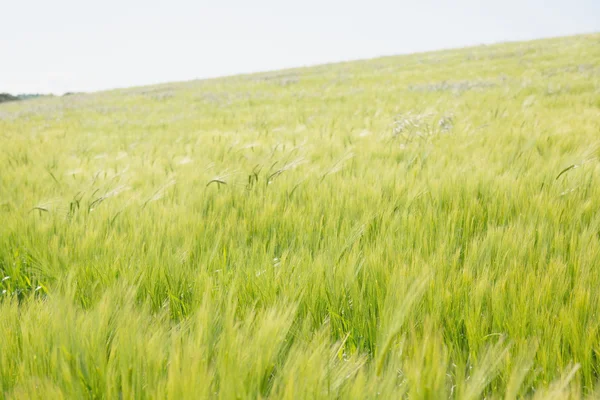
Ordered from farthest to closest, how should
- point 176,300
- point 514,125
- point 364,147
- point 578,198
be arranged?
point 514,125 < point 364,147 < point 578,198 < point 176,300

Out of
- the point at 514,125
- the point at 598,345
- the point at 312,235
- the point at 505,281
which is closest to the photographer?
the point at 598,345

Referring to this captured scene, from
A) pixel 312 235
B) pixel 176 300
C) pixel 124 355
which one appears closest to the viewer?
pixel 124 355

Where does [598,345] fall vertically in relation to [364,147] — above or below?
below

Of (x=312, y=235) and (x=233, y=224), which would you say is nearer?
(x=312, y=235)

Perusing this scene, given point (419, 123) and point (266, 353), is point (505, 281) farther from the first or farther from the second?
point (419, 123)

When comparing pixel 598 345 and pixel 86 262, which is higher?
pixel 86 262

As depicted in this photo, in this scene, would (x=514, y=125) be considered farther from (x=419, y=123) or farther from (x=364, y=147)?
(x=364, y=147)

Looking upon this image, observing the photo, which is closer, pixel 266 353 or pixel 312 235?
pixel 266 353

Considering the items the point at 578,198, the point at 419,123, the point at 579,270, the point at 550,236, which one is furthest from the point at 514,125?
the point at 579,270

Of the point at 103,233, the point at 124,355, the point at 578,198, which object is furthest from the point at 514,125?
the point at 124,355

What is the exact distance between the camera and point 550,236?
1.12 meters

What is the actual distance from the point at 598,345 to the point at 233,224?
3.63 ft

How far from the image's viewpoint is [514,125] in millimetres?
3385

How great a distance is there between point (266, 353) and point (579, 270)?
795 millimetres
